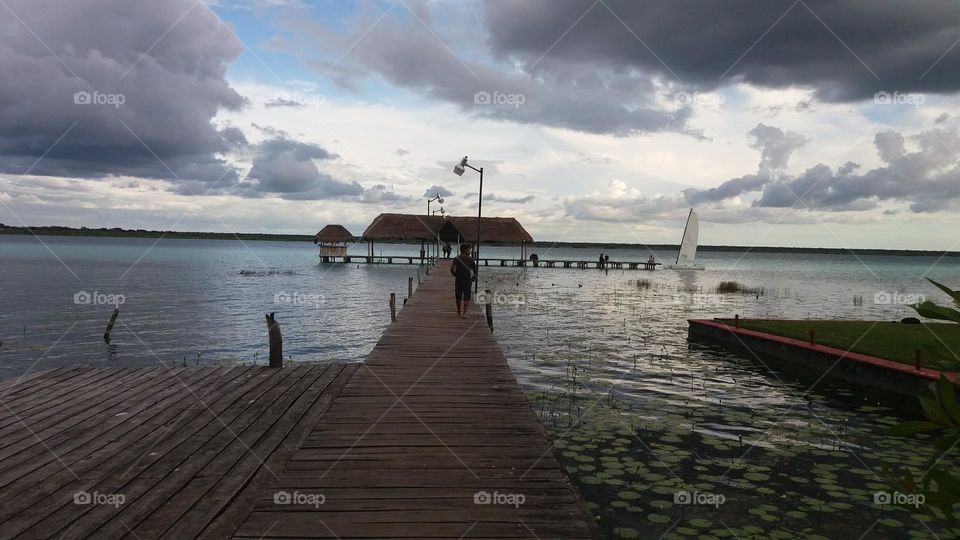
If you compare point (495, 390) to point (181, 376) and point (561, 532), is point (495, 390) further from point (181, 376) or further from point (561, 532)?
point (181, 376)

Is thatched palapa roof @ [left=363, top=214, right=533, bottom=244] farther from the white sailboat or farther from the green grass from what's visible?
the green grass

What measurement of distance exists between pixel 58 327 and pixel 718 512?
2760 cm

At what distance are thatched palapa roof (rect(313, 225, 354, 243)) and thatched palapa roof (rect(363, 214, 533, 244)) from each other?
10.6 meters

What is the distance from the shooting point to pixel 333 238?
77250 millimetres

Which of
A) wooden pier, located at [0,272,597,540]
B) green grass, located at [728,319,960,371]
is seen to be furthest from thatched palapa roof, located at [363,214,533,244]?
wooden pier, located at [0,272,597,540]

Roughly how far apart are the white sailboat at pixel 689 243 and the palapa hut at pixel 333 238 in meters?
44.8

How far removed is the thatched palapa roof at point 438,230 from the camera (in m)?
64.3

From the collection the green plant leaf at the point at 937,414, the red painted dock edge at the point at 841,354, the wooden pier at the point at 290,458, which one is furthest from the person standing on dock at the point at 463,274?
the green plant leaf at the point at 937,414

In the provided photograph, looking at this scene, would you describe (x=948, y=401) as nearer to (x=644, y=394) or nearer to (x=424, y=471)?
(x=424, y=471)

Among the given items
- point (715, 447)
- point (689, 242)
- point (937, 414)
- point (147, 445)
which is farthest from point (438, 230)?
point (937, 414)

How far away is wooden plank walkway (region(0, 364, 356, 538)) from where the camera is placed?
5160 millimetres

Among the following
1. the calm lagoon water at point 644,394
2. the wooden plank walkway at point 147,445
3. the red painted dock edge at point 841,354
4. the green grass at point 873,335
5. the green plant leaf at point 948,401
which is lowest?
the calm lagoon water at point 644,394

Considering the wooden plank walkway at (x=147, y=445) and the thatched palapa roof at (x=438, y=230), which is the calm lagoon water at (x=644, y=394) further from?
the thatched palapa roof at (x=438, y=230)

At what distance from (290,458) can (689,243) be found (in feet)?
260
